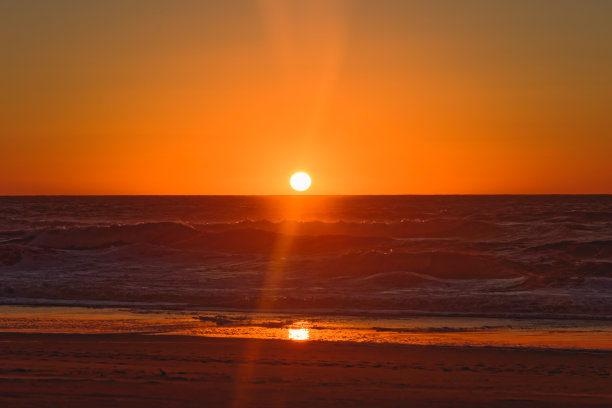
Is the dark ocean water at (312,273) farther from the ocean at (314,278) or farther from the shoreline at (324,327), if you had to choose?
the shoreline at (324,327)

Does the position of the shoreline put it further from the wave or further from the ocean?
the wave

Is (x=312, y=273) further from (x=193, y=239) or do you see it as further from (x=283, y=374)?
(x=193, y=239)

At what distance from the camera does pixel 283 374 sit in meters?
8.27

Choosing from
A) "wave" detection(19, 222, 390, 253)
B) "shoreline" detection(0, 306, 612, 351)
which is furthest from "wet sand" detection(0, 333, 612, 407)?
"wave" detection(19, 222, 390, 253)

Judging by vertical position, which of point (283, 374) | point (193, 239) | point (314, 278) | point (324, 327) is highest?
point (193, 239)

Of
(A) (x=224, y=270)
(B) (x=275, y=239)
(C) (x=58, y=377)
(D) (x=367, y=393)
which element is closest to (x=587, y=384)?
(D) (x=367, y=393)

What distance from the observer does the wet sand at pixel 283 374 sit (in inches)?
278

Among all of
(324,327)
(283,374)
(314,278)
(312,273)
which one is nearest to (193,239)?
(312,273)

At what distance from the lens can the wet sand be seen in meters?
7.05

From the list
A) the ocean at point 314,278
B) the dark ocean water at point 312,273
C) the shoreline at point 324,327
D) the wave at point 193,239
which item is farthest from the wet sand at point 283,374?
the wave at point 193,239

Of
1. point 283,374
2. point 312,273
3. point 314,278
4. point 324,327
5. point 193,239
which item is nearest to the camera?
point 283,374

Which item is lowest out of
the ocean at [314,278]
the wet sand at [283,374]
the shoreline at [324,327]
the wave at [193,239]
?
the wet sand at [283,374]

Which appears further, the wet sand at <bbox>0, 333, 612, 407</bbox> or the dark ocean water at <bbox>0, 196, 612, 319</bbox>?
the dark ocean water at <bbox>0, 196, 612, 319</bbox>

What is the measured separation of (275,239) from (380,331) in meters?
24.9
